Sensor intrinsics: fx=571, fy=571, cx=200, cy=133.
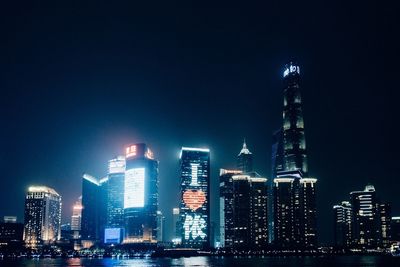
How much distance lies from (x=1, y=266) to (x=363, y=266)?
106 metres

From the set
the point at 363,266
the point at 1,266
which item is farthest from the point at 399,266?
the point at 1,266

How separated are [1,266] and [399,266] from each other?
112358 mm

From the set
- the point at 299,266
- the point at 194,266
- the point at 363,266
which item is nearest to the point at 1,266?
the point at 194,266

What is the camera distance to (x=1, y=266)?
162625 millimetres

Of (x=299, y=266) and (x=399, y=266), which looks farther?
(x=299, y=266)

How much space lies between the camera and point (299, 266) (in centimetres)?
17212

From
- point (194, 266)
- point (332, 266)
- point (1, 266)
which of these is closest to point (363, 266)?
point (332, 266)

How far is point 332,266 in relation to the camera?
169 m

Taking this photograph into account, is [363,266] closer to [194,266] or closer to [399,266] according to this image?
[399,266]

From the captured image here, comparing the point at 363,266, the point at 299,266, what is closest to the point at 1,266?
the point at 299,266

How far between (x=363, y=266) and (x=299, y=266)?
62.6 feet

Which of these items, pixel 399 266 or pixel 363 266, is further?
pixel 363 266

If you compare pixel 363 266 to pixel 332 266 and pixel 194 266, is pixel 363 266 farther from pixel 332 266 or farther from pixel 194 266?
pixel 194 266

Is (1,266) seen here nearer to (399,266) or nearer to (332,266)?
(332,266)
